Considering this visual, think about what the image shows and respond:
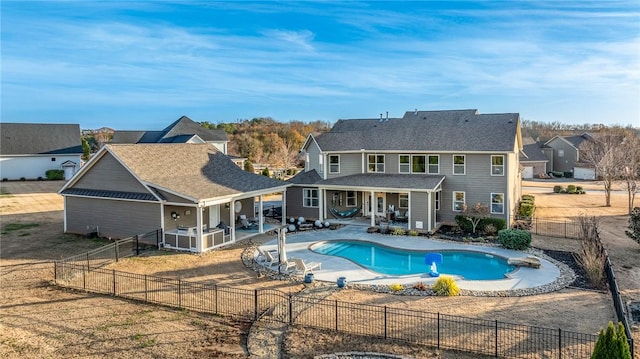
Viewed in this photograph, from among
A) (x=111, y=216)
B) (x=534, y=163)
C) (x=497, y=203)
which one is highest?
(x=534, y=163)

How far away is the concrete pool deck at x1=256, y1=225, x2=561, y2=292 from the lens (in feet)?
57.9

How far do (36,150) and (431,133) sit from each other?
46.0 meters

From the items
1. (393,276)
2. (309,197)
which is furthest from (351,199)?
(393,276)

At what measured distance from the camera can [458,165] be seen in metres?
28.8

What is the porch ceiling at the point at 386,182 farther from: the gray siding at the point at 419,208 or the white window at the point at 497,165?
the white window at the point at 497,165

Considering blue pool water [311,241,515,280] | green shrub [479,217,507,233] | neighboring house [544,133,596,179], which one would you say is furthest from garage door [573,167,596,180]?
blue pool water [311,241,515,280]

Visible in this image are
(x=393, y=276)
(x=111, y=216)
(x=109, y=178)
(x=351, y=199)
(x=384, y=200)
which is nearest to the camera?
(x=393, y=276)

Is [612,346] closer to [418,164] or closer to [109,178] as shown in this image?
[418,164]

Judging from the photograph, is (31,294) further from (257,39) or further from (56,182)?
(56,182)

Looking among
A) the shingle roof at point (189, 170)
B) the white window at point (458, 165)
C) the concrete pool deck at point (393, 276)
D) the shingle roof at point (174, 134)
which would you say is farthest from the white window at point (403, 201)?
A: the shingle roof at point (174, 134)

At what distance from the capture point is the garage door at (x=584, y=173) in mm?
62406

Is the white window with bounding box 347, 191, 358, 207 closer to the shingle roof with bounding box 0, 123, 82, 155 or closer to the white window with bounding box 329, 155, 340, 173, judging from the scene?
the white window with bounding box 329, 155, 340, 173

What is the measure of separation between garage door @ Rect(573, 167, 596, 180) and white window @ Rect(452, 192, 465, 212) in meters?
43.6

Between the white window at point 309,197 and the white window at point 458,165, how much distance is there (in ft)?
31.4
